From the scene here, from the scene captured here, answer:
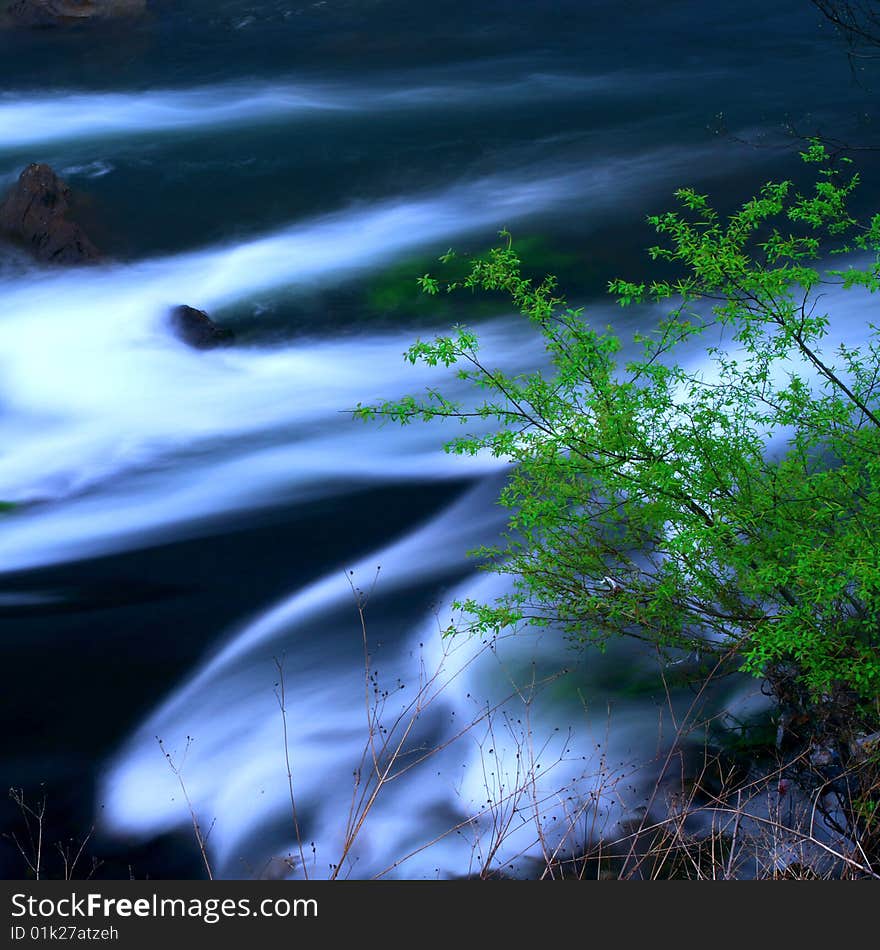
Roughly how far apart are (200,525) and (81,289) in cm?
400

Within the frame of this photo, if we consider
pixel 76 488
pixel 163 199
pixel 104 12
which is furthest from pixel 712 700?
pixel 104 12

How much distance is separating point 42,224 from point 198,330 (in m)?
2.32

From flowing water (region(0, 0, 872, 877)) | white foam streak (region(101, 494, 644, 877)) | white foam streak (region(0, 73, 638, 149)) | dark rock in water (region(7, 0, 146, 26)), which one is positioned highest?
dark rock in water (region(7, 0, 146, 26))

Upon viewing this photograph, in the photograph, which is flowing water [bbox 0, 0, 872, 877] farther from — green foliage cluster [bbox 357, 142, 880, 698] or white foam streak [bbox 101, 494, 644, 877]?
green foliage cluster [bbox 357, 142, 880, 698]

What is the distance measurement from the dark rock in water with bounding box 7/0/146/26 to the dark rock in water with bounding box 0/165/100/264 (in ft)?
25.7

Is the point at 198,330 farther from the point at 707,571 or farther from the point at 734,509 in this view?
the point at 734,509

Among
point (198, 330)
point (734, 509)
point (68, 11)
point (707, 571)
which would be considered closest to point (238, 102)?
point (68, 11)

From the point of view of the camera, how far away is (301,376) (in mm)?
9766

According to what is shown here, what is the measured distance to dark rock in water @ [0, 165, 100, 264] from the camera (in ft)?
36.0

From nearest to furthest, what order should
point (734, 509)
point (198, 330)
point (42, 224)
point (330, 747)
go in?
point (734, 509) → point (330, 747) → point (198, 330) → point (42, 224)

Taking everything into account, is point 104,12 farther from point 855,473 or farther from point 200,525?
point 855,473

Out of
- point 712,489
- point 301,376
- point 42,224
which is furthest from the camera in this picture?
point 42,224

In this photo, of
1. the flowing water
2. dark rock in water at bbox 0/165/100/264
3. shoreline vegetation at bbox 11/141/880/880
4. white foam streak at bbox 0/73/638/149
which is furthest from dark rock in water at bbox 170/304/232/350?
shoreline vegetation at bbox 11/141/880/880

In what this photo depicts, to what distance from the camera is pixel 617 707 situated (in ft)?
19.7
